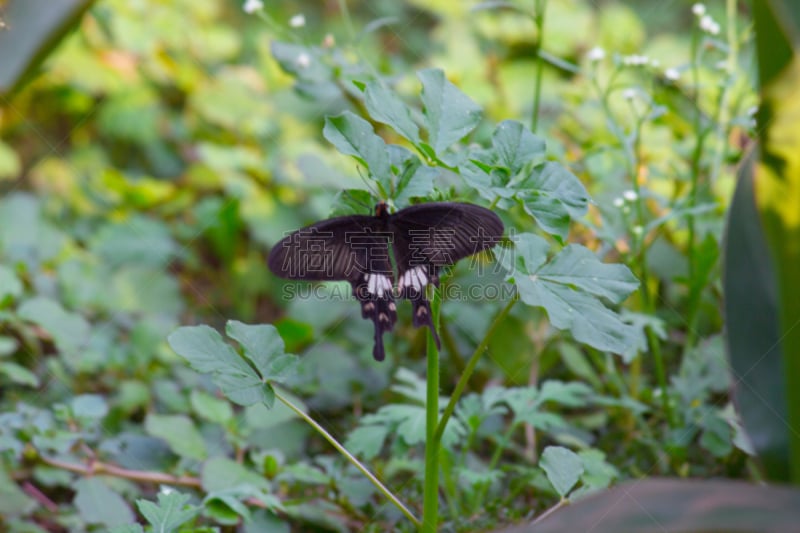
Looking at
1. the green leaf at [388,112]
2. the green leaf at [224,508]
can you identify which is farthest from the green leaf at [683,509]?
the green leaf at [224,508]

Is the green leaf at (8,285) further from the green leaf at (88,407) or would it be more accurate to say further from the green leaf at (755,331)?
the green leaf at (755,331)

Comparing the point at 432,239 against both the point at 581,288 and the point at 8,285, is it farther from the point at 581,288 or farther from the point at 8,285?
the point at 8,285

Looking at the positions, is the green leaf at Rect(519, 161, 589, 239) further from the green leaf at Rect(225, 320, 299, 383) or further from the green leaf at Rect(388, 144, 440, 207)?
the green leaf at Rect(225, 320, 299, 383)

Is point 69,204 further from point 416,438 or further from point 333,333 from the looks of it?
point 416,438

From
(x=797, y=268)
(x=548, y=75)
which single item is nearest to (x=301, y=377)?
(x=797, y=268)

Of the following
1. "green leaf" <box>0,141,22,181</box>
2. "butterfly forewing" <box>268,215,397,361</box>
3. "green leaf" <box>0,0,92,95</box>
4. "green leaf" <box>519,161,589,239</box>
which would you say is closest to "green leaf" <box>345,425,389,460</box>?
"butterfly forewing" <box>268,215,397,361</box>

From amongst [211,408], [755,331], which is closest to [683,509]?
[755,331]
